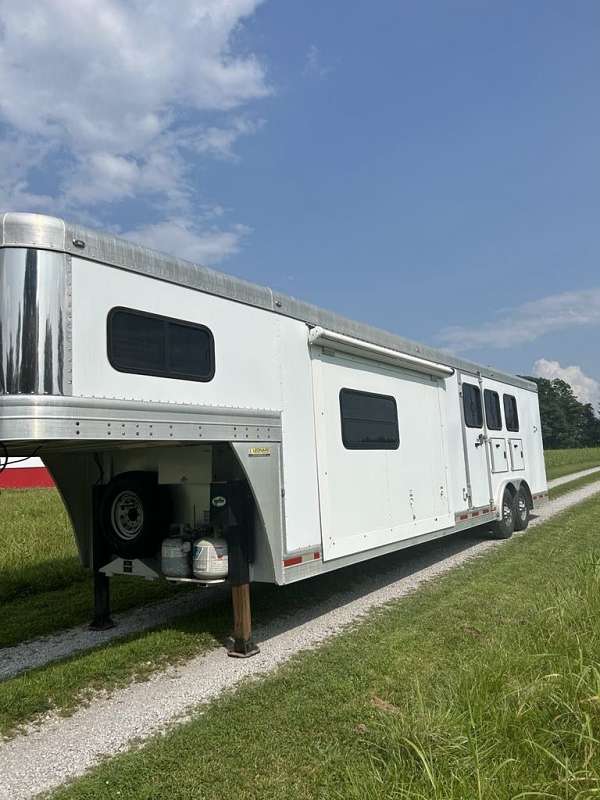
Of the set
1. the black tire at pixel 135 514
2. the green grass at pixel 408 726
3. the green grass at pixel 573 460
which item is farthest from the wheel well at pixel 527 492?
the green grass at pixel 573 460

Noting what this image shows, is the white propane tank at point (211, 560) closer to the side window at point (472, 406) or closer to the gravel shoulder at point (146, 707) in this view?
the gravel shoulder at point (146, 707)

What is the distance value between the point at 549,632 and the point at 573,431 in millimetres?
106376

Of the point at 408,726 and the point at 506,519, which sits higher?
the point at 506,519

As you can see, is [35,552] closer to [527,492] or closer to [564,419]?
[527,492]

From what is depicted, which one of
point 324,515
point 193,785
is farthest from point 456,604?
point 193,785

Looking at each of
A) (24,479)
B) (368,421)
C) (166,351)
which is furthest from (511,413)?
(24,479)

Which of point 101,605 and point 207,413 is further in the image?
point 101,605

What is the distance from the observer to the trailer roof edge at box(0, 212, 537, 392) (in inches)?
151

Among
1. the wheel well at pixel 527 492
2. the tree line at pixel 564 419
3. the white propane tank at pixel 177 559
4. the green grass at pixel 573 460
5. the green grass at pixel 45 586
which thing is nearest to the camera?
the white propane tank at pixel 177 559

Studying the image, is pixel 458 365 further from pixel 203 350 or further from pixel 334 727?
pixel 334 727

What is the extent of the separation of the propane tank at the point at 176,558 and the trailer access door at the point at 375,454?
120 cm

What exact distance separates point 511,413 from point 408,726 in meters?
8.78

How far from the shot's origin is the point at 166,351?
176 inches

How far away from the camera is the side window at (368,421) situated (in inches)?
244
